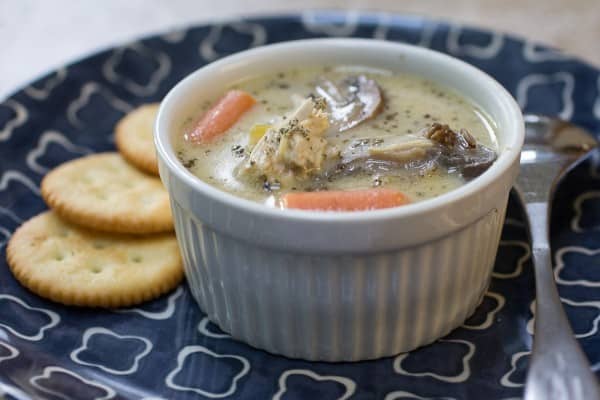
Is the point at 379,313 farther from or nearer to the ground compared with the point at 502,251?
farther from the ground

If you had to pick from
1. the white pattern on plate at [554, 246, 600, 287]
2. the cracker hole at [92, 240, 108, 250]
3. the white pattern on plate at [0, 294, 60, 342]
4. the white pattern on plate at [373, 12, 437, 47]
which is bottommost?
the white pattern on plate at [554, 246, 600, 287]

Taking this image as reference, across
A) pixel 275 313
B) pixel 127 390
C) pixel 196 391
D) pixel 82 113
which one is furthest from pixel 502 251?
pixel 82 113

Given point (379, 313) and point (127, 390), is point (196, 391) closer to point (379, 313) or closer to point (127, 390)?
point (127, 390)

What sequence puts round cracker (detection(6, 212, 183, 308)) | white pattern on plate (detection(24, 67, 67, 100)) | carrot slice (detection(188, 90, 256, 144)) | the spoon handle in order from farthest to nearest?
white pattern on plate (detection(24, 67, 67, 100))
carrot slice (detection(188, 90, 256, 144))
round cracker (detection(6, 212, 183, 308))
the spoon handle

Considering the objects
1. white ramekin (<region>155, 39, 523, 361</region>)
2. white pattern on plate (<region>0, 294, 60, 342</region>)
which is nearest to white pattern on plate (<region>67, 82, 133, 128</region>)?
white ramekin (<region>155, 39, 523, 361</region>)

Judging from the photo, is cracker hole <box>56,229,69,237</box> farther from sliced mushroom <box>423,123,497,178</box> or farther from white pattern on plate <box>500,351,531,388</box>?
white pattern on plate <box>500,351,531,388</box>

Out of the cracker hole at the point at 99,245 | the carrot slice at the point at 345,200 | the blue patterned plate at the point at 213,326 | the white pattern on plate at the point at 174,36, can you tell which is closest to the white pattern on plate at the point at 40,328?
the blue patterned plate at the point at 213,326

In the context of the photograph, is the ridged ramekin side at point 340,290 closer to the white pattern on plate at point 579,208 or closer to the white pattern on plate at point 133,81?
the white pattern on plate at point 579,208
